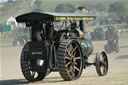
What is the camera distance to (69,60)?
13.1m

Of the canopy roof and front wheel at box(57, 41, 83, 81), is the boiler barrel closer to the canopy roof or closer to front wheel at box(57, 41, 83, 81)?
front wheel at box(57, 41, 83, 81)

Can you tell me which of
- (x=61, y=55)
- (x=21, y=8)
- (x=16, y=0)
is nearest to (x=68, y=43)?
(x=61, y=55)

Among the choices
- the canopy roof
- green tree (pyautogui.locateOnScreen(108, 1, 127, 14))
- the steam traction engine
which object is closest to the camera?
the canopy roof

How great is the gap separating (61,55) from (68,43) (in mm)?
476

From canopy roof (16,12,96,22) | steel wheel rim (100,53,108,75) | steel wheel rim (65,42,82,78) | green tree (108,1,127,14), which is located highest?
canopy roof (16,12,96,22)

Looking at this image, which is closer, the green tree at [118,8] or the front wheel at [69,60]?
the front wheel at [69,60]

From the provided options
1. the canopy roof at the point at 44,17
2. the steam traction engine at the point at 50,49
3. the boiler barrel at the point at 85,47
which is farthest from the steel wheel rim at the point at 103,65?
the canopy roof at the point at 44,17

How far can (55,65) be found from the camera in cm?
1288

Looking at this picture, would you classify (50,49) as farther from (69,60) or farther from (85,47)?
(85,47)

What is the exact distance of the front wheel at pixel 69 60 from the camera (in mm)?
12641

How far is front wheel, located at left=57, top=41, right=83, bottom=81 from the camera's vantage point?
12.6 m

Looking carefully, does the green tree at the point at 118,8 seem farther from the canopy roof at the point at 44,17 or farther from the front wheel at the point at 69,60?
the canopy roof at the point at 44,17

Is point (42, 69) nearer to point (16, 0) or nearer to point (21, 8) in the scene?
point (21, 8)

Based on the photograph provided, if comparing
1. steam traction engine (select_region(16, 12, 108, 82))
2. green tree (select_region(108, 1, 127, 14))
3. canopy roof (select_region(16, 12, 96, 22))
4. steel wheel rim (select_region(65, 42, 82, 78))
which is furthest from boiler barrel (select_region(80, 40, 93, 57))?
green tree (select_region(108, 1, 127, 14))
